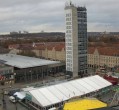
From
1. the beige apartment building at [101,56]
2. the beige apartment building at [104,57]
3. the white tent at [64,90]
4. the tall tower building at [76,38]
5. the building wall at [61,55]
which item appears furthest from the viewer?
the building wall at [61,55]

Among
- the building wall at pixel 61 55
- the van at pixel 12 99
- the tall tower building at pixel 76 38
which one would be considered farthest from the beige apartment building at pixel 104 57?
the van at pixel 12 99

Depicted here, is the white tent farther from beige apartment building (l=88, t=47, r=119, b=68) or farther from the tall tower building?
beige apartment building (l=88, t=47, r=119, b=68)

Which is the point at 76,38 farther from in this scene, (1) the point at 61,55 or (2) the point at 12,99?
(1) the point at 61,55

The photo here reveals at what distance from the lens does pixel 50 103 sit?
119ft

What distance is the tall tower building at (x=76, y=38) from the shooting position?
5981 cm

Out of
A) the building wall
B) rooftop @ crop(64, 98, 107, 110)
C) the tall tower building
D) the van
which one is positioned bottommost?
the van

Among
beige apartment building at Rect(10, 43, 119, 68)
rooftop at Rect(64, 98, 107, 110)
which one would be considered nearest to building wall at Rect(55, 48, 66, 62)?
beige apartment building at Rect(10, 43, 119, 68)

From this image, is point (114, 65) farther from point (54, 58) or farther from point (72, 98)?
point (72, 98)

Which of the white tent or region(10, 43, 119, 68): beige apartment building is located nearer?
the white tent

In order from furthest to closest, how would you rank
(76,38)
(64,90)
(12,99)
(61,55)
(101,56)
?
(61,55), (101,56), (76,38), (12,99), (64,90)

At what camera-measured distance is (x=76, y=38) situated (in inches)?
2378

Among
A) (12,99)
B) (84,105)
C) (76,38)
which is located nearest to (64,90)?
(84,105)

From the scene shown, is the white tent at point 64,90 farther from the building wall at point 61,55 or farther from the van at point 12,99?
the building wall at point 61,55

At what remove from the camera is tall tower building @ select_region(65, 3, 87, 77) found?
2355 inches
